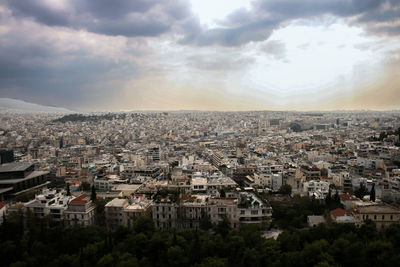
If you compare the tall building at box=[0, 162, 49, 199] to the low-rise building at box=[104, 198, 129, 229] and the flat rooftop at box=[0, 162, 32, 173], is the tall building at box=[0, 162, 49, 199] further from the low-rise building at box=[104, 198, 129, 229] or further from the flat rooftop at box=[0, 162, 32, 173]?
the low-rise building at box=[104, 198, 129, 229]

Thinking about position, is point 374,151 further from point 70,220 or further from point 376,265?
point 70,220

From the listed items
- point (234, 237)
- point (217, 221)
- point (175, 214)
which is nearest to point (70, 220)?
point (175, 214)

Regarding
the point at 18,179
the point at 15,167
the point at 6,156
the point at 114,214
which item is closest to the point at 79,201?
the point at 114,214

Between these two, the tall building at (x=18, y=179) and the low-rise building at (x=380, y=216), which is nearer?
the low-rise building at (x=380, y=216)

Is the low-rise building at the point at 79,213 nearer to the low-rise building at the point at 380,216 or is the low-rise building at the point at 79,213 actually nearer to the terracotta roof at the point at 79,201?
the terracotta roof at the point at 79,201

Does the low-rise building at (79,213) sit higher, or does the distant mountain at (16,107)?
the distant mountain at (16,107)

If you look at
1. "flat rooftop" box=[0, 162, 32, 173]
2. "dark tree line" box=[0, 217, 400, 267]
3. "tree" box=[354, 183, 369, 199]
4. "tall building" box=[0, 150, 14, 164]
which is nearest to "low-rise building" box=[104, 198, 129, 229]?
"dark tree line" box=[0, 217, 400, 267]

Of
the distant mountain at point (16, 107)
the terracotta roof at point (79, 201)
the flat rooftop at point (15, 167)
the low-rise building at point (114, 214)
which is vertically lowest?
the low-rise building at point (114, 214)

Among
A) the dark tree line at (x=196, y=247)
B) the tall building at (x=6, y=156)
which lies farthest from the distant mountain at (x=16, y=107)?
the dark tree line at (x=196, y=247)

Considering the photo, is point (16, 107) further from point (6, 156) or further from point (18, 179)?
point (18, 179)
